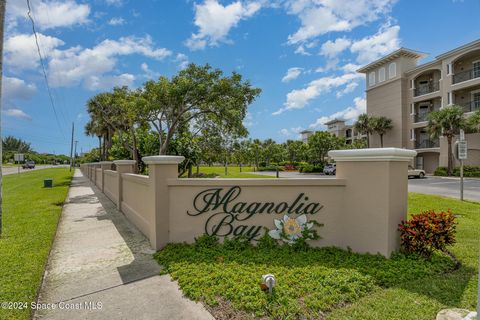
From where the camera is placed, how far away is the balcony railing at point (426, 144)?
117ft

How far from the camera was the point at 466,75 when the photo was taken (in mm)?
32062

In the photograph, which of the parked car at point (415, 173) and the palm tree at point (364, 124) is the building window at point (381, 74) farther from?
the parked car at point (415, 173)

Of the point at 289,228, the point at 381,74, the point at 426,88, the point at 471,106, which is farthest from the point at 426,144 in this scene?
the point at 289,228

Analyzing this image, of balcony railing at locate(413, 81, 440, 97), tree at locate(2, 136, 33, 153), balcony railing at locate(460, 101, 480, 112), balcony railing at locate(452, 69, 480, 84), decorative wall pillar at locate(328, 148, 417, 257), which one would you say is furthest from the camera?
tree at locate(2, 136, 33, 153)

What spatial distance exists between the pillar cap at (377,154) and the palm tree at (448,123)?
31.7m

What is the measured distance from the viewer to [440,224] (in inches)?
189

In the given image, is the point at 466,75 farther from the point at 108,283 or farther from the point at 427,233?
the point at 108,283

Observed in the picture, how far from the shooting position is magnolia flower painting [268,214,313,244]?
5.52 metres

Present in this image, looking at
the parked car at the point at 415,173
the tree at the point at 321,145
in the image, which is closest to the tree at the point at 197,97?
the parked car at the point at 415,173

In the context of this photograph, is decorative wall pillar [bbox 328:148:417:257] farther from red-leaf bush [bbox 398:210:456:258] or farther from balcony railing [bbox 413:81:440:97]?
balcony railing [bbox 413:81:440:97]

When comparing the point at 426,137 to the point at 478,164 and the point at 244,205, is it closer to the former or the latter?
the point at 478,164

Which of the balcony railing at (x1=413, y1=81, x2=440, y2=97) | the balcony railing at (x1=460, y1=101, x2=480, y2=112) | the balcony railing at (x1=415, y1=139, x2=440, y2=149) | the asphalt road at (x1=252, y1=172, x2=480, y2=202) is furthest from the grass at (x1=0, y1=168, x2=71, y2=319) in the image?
the balcony railing at (x1=413, y1=81, x2=440, y2=97)

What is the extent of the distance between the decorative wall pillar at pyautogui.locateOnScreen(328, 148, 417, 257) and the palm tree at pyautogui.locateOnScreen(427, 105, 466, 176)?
31.7 meters

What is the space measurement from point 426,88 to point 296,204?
41051 mm
